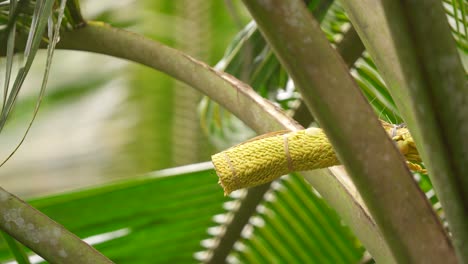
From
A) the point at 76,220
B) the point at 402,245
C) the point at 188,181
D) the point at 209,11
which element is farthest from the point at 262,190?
the point at 209,11

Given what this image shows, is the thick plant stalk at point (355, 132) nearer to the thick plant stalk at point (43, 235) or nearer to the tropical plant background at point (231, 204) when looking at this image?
the tropical plant background at point (231, 204)

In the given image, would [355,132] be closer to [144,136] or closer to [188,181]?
[188,181]

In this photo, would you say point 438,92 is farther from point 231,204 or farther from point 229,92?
point 231,204

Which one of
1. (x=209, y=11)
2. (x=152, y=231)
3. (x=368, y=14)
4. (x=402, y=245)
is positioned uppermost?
(x=209, y=11)

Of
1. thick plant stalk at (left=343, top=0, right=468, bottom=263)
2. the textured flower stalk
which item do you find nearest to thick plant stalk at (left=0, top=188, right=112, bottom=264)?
the textured flower stalk

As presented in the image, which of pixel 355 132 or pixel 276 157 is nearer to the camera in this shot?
pixel 355 132
